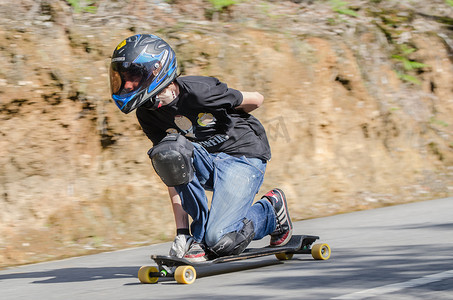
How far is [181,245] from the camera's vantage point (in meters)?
4.60

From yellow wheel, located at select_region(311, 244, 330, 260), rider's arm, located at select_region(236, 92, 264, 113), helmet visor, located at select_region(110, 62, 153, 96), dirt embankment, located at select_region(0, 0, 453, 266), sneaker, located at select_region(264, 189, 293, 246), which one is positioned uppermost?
helmet visor, located at select_region(110, 62, 153, 96)

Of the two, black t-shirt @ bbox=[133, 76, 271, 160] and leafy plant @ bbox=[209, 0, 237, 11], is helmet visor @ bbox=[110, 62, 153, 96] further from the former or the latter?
leafy plant @ bbox=[209, 0, 237, 11]

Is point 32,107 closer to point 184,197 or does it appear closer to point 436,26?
point 184,197

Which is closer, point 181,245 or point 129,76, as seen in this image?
point 129,76

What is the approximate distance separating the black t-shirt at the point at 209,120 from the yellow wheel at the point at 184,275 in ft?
3.05

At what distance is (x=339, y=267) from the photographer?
4656mm

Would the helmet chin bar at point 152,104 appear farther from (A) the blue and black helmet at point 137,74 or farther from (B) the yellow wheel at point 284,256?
(B) the yellow wheel at point 284,256

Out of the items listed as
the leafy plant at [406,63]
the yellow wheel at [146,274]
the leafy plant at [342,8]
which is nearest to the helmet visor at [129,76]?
the yellow wheel at [146,274]

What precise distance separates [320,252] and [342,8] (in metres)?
7.86

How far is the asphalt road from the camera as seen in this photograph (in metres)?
3.91

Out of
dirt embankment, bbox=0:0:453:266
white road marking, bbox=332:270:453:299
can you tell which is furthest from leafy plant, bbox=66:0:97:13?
white road marking, bbox=332:270:453:299

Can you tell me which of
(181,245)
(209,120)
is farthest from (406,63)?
(181,245)

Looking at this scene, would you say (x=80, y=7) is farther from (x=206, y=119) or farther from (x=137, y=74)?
(x=137, y=74)

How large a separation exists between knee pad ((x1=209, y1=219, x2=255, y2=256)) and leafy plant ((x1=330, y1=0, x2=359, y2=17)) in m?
7.95
